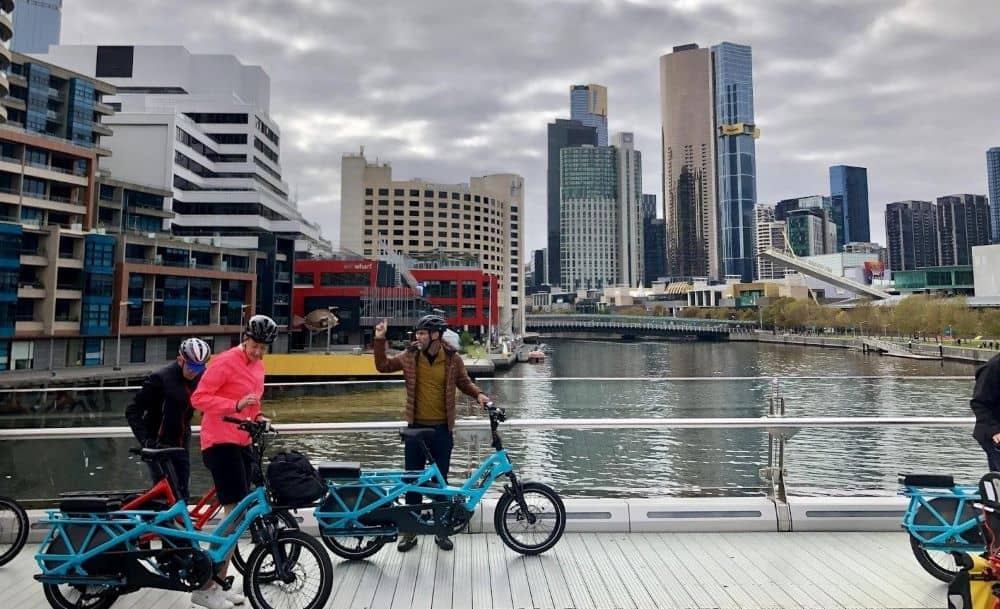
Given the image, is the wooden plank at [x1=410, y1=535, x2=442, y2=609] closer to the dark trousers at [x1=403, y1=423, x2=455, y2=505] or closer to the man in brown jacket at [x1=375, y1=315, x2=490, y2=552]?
the man in brown jacket at [x1=375, y1=315, x2=490, y2=552]

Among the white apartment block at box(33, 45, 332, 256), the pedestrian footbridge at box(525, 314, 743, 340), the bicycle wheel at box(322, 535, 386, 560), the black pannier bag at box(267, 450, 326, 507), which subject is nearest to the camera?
the black pannier bag at box(267, 450, 326, 507)

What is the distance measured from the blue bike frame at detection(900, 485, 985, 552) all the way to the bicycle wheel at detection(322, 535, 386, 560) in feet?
11.8

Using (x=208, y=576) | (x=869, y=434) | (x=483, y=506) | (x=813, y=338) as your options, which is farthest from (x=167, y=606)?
(x=813, y=338)

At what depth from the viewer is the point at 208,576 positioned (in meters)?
3.40

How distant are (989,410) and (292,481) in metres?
4.64

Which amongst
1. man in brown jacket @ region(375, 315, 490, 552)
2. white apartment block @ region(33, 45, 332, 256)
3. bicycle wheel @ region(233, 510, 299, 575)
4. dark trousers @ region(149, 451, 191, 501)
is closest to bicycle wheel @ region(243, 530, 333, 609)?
bicycle wheel @ region(233, 510, 299, 575)

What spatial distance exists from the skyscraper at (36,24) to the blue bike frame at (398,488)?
24644 centimetres

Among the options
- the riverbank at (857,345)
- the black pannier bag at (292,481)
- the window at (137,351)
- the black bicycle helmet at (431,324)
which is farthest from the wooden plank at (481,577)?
the window at (137,351)

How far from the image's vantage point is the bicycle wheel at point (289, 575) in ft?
11.2

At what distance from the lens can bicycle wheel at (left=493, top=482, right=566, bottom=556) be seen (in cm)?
435

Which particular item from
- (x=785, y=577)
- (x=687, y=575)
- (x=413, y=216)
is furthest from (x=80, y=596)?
(x=413, y=216)

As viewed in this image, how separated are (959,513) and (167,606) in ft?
16.5

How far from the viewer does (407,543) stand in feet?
14.4

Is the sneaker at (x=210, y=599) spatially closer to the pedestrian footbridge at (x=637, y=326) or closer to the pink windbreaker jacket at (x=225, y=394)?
the pink windbreaker jacket at (x=225, y=394)
